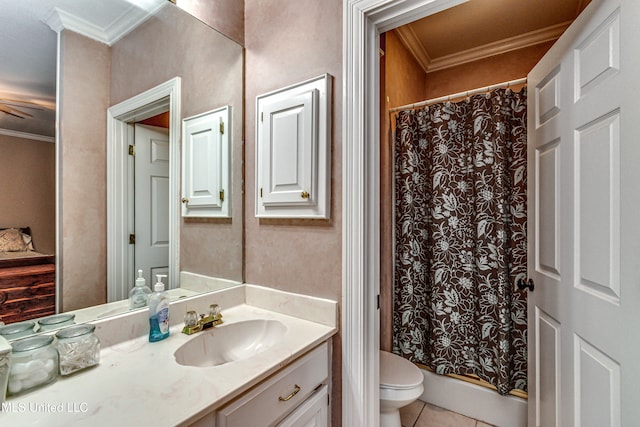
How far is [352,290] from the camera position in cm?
113

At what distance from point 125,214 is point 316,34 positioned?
1038 millimetres

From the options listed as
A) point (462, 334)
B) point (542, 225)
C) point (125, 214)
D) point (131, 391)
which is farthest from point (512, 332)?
point (125, 214)

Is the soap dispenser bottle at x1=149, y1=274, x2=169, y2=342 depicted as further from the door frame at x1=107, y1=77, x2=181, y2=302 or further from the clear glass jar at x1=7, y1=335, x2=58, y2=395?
the clear glass jar at x1=7, y1=335, x2=58, y2=395

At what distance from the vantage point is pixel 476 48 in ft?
7.83

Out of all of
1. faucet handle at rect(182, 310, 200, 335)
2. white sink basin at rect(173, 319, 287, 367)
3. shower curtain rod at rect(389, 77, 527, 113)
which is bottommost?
white sink basin at rect(173, 319, 287, 367)

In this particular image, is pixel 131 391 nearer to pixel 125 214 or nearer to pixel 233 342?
pixel 233 342

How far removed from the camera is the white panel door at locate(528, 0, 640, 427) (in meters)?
0.81

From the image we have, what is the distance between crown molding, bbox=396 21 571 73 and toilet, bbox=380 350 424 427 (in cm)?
216

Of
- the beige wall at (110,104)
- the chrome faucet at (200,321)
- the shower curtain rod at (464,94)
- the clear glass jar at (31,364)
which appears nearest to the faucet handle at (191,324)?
the chrome faucet at (200,321)

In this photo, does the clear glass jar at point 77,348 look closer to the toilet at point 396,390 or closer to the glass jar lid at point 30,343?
the glass jar lid at point 30,343

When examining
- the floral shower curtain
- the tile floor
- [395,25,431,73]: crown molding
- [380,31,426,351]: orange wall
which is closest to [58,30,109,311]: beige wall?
[380,31,426,351]: orange wall

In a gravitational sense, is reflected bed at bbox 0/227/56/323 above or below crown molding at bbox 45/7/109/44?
below

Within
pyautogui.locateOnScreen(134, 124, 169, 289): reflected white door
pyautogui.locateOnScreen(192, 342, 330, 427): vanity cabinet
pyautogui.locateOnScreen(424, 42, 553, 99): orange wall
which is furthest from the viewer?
pyautogui.locateOnScreen(424, 42, 553, 99): orange wall

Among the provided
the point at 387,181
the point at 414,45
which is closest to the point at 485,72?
the point at 414,45
